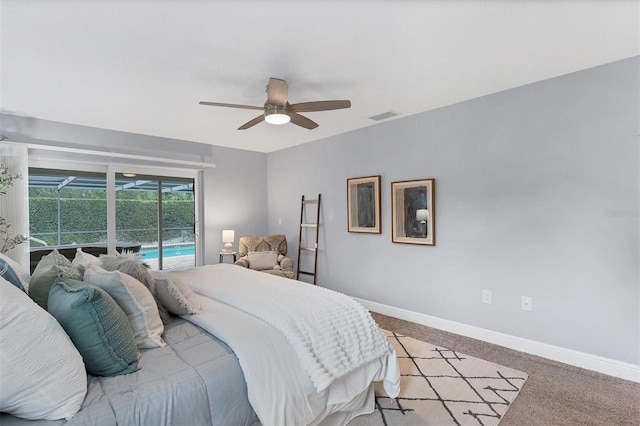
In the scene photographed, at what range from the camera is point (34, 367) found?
1053mm

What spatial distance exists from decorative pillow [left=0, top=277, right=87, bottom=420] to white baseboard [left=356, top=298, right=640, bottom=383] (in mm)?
3213

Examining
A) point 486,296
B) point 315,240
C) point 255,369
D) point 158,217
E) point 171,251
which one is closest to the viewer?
point 255,369

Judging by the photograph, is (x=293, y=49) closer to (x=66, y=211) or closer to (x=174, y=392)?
(x=174, y=392)

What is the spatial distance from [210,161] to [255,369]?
4.17m

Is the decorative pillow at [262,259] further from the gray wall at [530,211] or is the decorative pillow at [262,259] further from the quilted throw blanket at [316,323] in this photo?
the quilted throw blanket at [316,323]

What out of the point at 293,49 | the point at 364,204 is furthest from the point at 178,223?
the point at 293,49

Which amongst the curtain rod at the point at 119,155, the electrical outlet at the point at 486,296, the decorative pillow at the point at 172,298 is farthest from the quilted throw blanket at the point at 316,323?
the curtain rod at the point at 119,155

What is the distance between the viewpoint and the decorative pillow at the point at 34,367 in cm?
101

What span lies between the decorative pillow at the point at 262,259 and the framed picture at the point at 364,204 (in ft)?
3.91

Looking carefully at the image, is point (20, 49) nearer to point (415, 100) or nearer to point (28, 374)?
point (28, 374)

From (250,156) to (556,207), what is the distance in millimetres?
4364

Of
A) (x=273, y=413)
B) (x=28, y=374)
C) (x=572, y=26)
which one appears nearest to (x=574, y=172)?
(x=572, y=26)

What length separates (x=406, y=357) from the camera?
2791 millimetres

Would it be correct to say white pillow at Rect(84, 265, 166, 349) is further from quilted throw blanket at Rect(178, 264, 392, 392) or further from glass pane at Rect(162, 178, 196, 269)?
glass pane at Rect(162, 178, 196, 269)
